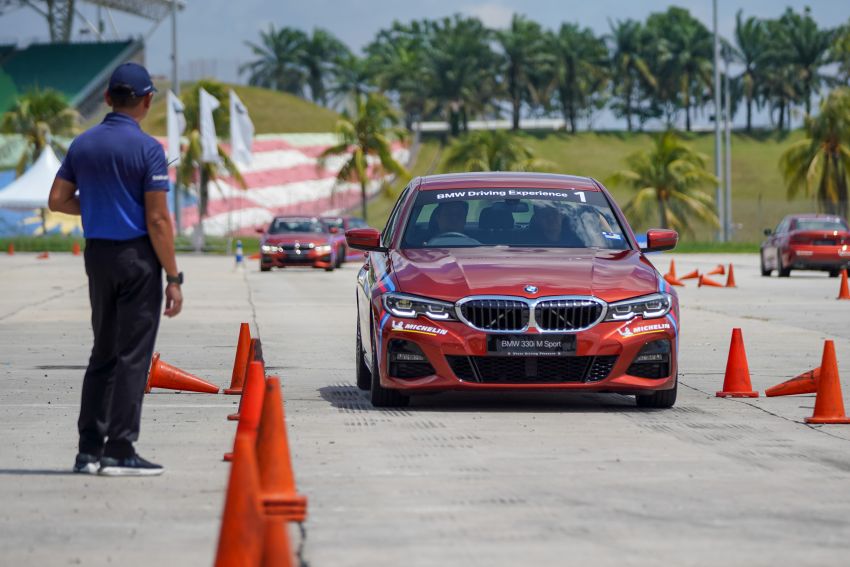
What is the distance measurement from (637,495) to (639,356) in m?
3.23

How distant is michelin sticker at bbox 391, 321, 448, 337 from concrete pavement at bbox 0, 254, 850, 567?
533mm

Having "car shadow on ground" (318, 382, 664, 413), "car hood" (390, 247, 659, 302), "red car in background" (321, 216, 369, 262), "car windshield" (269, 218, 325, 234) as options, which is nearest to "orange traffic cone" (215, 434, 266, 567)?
"car hood" (390, 247, 659, 302)

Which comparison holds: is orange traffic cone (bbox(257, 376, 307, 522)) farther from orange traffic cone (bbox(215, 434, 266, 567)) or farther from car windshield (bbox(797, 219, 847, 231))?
car windshield (bbox(797, 219, 847, 231))

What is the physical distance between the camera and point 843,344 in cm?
1677

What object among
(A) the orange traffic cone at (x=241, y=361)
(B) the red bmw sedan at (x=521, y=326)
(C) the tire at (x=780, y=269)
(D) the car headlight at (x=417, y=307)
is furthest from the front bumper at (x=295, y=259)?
(D) the car headlight at (x=417, y=307)

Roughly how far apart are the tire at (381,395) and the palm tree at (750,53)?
128469 mm

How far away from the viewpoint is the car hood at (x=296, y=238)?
40625 mm

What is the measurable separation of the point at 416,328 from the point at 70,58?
4619 inches

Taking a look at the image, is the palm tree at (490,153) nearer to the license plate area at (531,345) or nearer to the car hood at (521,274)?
the car hood at (521,274)

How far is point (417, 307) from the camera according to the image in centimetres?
1027

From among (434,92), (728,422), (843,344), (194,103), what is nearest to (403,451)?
(728,422)

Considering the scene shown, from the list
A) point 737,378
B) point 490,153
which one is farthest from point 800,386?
point 490,153

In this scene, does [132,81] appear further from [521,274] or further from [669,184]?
[669,184]

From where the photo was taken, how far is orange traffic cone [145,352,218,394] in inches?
457
